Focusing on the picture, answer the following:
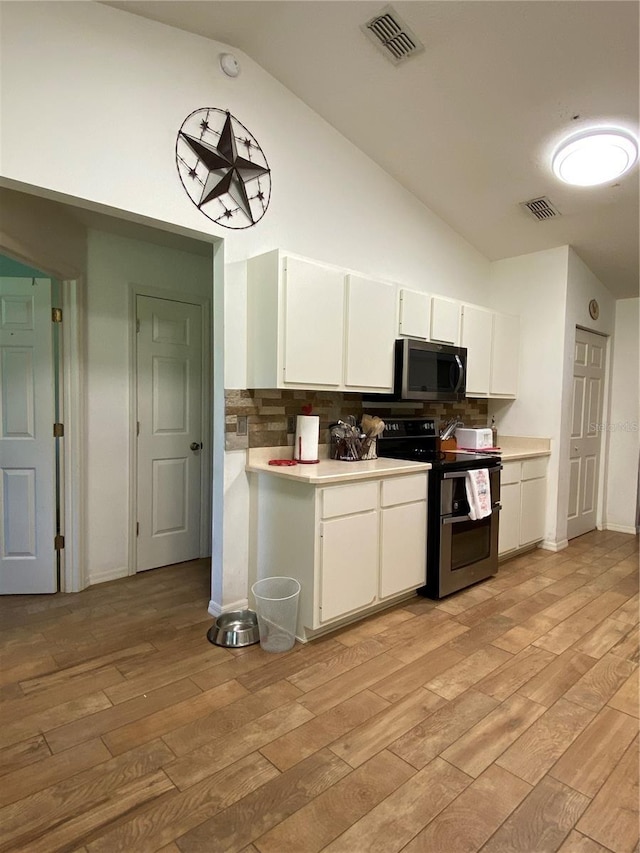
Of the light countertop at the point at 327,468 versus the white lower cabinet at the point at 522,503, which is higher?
the light countertop at the point at 327,468

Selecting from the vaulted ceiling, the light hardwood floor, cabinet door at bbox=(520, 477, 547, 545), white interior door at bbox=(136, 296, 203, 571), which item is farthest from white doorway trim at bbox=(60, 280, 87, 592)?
cabinet door at bbox=(520, 477, 547, 545)

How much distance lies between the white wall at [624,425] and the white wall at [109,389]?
15.0 feet

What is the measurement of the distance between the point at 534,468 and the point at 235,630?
280 cm

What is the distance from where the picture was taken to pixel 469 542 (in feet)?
10.7

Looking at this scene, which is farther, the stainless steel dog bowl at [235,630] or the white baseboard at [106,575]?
the white baseboard at [106,575]

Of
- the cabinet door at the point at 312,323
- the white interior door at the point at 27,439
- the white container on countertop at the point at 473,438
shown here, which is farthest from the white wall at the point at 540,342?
the white interior door at the point at 27,439

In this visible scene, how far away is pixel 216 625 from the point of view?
2602 millimetres

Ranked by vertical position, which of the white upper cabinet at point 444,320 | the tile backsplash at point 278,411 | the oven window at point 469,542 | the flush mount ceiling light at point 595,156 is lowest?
the oven window at point 469,542

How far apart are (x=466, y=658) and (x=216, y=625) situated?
1.30m

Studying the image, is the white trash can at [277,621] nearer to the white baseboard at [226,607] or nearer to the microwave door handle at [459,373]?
the white baseboard at [226,607]

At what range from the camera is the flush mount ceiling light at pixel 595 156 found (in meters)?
2.85

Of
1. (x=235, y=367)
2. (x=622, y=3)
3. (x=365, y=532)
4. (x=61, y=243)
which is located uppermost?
(x=622, y=3)

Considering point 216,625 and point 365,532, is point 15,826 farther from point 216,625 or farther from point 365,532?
point 365,532

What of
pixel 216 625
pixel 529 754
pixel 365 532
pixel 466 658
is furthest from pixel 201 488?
pixel 529 754
